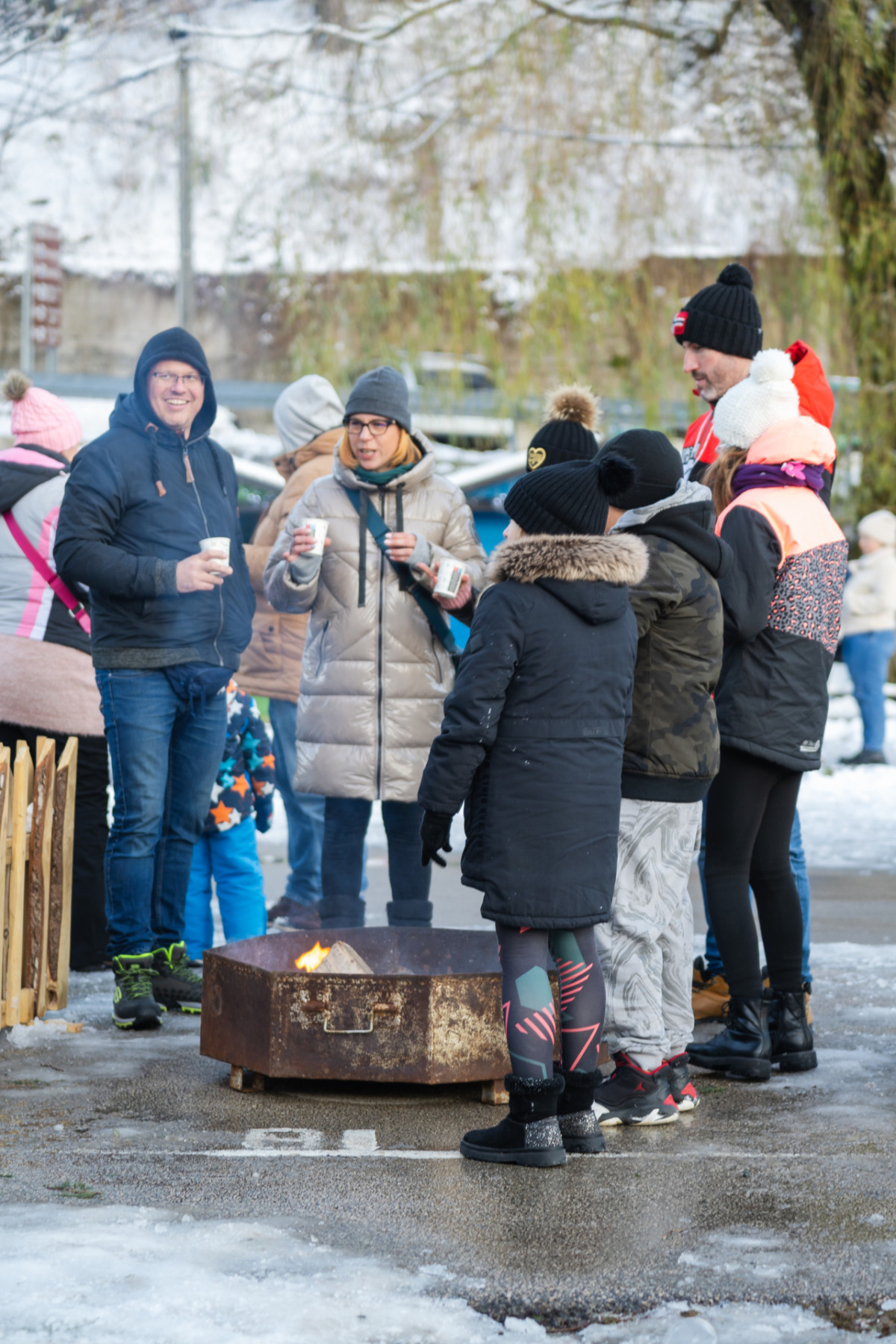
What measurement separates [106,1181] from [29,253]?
9.84 metres

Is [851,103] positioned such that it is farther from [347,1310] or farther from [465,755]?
[347,1310]

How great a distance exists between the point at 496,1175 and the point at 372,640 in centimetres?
216

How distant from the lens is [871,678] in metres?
12.4

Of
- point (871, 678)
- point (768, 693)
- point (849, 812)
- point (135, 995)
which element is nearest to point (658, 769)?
point (768, 693)

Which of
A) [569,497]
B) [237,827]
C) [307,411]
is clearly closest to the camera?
[569,497]

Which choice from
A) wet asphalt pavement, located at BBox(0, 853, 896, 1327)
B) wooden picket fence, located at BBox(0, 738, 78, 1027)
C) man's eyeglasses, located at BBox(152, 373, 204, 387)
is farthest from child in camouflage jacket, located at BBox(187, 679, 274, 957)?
man's eyeglasses, located at BBox(152, 373, 204, 387)

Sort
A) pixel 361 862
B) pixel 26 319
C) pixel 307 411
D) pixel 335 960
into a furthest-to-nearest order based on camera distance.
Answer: pixel 26 319
pixel 307 411
pixel 361 862
pixel 335 960

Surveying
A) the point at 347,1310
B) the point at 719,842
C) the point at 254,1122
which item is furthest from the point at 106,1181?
the point at 719,842

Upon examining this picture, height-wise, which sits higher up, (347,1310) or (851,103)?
(851,103)

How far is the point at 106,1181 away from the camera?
3.60 meters

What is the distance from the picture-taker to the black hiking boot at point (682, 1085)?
4.31 meters

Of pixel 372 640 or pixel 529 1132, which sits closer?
pixel 529 1132

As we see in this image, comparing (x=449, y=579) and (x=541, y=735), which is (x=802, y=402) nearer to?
(x=449, y=579)

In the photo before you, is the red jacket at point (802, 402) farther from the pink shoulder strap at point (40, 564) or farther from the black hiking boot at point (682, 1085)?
the pink shoulder strap at point (40, 564)
